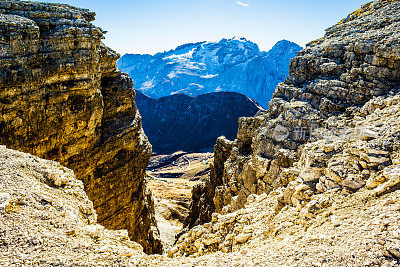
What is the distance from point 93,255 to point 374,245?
8.75 metres

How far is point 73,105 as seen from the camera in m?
25.0

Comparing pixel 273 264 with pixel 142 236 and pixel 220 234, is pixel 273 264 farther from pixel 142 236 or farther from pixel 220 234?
pixel 142 236

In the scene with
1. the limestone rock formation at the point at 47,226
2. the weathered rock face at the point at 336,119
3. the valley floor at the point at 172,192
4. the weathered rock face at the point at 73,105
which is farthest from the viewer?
the valley floor at the point at 172,192

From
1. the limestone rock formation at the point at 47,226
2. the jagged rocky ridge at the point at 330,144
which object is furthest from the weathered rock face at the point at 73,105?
the jagged rocky ridge at the point at 330,144

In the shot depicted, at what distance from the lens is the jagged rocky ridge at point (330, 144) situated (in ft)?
29.3

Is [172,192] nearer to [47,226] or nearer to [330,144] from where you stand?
[330,144]

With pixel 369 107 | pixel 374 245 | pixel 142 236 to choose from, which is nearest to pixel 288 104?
pixel 369 107

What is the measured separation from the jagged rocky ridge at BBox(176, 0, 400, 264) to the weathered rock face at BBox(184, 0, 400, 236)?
0.17 ft

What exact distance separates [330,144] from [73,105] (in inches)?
964

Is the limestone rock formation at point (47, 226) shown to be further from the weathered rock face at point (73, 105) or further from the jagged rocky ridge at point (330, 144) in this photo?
the weathered rock face at point (73, 105)

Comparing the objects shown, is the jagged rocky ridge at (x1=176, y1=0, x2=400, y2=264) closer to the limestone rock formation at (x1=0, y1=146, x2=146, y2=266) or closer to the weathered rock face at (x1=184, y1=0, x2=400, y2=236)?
the weathered rock face at (x1=184, y1=0, x2=400, y2=236)

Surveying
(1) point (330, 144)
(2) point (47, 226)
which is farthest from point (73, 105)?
(1) point (330, 144)

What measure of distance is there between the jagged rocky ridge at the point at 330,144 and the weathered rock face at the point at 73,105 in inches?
605

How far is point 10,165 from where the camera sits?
11.3 meters
